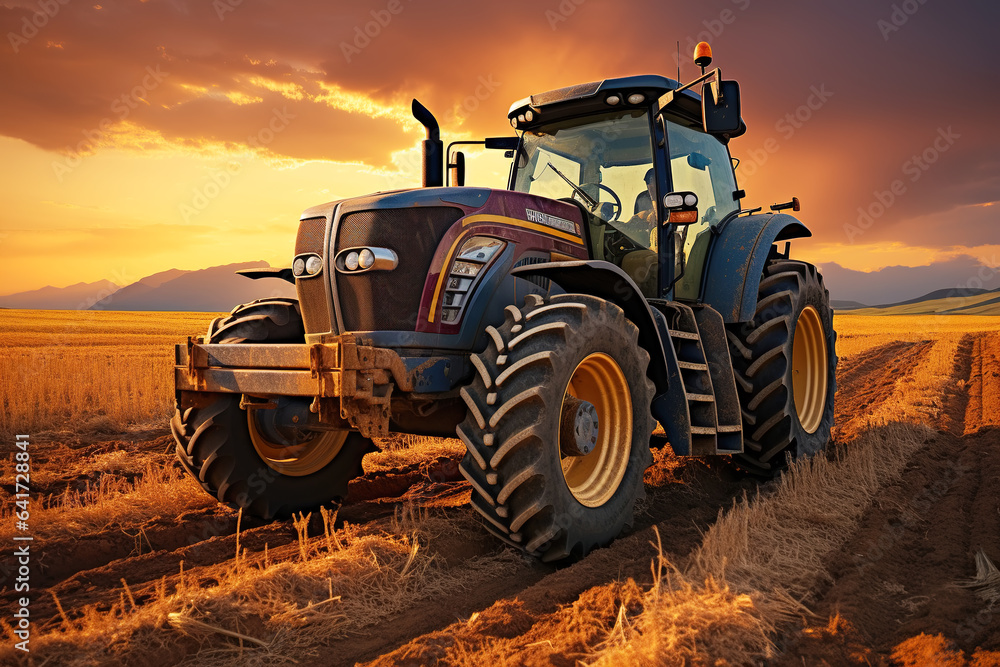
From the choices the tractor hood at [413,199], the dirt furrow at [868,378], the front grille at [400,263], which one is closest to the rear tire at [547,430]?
the front grille at [400,263]

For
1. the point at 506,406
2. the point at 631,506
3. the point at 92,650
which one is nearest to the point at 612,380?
the point at 631,506

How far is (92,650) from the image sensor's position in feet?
9.08

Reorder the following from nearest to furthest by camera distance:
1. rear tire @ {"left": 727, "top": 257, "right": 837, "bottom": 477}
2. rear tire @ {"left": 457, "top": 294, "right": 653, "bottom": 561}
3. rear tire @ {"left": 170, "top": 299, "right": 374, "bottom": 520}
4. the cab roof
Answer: rear tire @ {"left": 457, "top": 294, "right": 653, "bottom": 561}, rear tire @ {"left": 170, "top": 299, "right": 374, "bottom": 520}, the cab roof, rear tire @ {"left": 727, "top": 257, "right": 837, "bottom": 477}

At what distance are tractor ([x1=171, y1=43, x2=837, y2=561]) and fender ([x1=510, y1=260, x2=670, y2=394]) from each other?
0.02m

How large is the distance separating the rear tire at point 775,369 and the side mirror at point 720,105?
6.09ft

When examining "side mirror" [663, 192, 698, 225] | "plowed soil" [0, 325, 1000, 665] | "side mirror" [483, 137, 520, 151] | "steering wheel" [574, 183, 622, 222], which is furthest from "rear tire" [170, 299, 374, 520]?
"side mirror" [663, 192, 698, 225]

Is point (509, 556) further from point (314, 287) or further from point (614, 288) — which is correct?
point (314, 287)

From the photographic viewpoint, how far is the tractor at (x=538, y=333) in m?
3.56

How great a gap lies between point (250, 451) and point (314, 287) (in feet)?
4.30

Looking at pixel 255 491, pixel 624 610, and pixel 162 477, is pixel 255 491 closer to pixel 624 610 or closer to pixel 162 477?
pixel 162 477

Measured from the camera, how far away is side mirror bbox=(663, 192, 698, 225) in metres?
5.11

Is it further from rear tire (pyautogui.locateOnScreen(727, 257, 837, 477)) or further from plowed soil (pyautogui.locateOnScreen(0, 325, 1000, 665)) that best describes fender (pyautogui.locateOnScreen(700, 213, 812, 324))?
plowed soil (pyautogui.locateOnScreen(0, 325, 1000, 665))

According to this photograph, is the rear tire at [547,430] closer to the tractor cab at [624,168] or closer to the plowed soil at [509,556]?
the plowed soil at [509,556]

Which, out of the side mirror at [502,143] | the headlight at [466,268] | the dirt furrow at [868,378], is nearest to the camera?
the headlight at [466,268]
